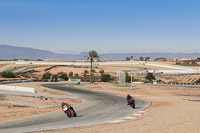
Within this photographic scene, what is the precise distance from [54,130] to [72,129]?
40.7 inches

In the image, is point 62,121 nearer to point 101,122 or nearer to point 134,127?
point 101,122

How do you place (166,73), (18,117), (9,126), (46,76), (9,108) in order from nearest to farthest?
(9,126) → (18,117) → (9,108) → (46,76) → (166,73)

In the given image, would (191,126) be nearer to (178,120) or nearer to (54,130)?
(178,120)

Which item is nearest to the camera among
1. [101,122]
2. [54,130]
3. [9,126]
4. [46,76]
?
[54,130]

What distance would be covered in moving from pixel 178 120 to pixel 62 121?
7.75 m

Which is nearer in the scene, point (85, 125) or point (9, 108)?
point (85, 125)

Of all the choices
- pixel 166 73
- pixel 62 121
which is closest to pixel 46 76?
pixel 166 73

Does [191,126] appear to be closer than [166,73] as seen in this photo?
Yes

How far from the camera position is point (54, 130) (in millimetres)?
16328

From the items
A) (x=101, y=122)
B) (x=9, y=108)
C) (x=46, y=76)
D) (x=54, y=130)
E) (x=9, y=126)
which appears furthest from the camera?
(x=46, y=76)

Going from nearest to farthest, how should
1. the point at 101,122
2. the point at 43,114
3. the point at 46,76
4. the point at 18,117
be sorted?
the point at 101,122, the point at 18,117, the point at 43,114, the point at 46,76

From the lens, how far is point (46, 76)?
9500cm

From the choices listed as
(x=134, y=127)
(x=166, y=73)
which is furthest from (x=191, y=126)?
(x=166, y=73)

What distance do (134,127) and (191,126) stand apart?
3.39m
